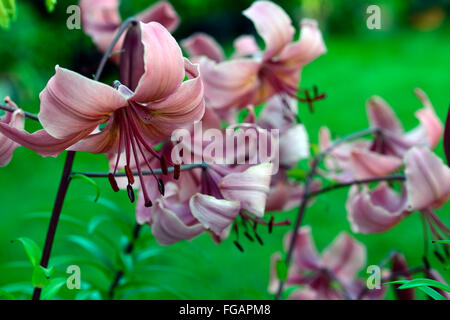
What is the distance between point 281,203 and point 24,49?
10.3ft

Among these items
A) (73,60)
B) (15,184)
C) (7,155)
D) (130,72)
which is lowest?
(7,155)

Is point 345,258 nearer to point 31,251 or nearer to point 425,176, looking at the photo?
point 425,176

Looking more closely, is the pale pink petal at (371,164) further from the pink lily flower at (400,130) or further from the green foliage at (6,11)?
the green foliage at (6,11)

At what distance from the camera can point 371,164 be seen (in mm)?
688

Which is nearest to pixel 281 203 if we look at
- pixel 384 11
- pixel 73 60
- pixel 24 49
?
pixel 24 49

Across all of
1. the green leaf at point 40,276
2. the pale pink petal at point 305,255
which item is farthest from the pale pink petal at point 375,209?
the green leaf at point 40,276

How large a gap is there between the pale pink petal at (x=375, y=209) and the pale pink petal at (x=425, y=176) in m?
0.03

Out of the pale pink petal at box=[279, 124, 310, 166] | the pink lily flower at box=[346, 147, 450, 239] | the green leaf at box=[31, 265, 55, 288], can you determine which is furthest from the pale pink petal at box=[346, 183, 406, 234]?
the green leaf at box=[31, 265, 55, 288]

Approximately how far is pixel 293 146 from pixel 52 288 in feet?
1.22

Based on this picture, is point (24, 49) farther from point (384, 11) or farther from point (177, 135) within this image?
point (384, 11)

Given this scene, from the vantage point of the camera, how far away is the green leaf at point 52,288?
531 millimetres

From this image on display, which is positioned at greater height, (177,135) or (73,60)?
(73,60)

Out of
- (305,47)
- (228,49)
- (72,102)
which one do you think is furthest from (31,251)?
(228,49)

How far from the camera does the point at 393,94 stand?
391 cm
